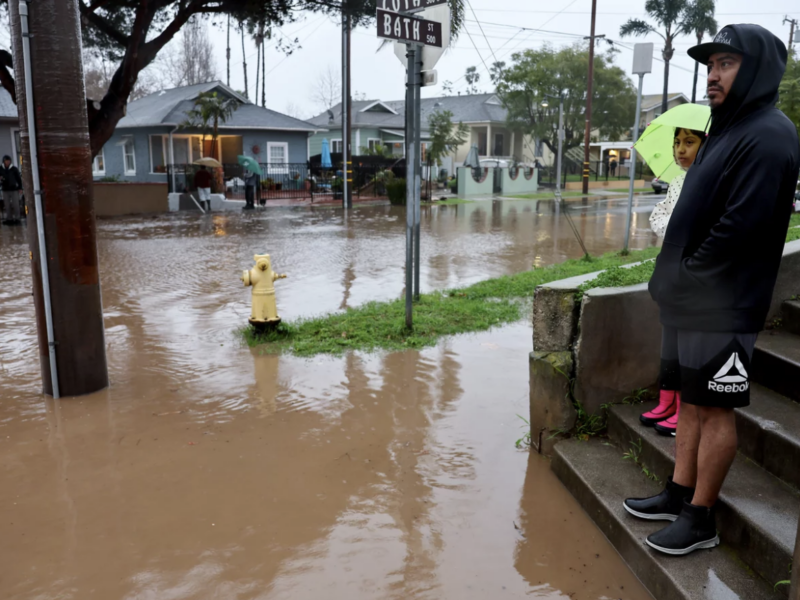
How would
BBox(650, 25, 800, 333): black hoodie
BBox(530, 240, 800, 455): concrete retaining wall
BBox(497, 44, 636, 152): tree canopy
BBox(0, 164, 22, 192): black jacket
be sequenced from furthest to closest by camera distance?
BBox(497, 44, 636, 152): tree canopy → BBox(0, 164, 22, 192): black jacket → BBox(530, 240, 800, 455): concrete retaining wall → BBox(650, 25, 800, 333): black hoodie

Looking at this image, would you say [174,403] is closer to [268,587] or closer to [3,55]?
[268,587]

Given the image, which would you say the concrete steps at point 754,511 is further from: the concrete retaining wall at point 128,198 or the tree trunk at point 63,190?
the concrete retaining wall at point 128,198

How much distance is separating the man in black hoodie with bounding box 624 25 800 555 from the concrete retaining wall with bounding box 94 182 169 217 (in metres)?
20.4

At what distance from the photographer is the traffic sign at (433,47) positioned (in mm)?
6270

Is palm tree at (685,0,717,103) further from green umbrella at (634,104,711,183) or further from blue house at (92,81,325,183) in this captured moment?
green umbrella at (634,104,711,183)

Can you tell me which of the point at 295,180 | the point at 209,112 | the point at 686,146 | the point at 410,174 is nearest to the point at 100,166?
the point at 209,112

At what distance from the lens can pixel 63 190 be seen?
477cm

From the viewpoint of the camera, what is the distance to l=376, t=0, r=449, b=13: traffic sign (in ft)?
17.9

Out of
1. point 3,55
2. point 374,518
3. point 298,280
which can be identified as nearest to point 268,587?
point 374,518

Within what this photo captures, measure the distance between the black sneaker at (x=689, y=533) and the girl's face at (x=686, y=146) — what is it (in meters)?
1.84

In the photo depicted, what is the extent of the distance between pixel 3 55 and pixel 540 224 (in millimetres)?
12772

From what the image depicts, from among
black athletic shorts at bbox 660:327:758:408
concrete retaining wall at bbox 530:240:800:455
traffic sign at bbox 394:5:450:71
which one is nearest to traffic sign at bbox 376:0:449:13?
traffic sign at bbox 394:5:450:71

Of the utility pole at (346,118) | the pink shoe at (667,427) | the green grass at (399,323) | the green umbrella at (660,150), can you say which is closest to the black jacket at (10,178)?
the utility pole at (346,118)

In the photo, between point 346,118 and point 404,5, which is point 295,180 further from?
point 404,5
